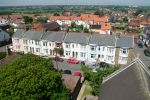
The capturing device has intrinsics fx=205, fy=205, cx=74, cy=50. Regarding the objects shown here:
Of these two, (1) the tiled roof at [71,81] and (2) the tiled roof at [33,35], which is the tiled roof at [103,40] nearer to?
(2) the tiled roof at [33,35]

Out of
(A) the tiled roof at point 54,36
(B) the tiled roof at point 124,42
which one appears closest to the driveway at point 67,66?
(A) the tiled roof at point 54,36

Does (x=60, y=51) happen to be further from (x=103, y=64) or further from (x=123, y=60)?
(x=123, y=60)

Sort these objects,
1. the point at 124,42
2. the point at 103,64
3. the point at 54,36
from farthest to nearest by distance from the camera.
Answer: the point at 54,36 < the point at 124,42 < the point at 103,64

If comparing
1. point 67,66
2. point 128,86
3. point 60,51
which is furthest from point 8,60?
point 128,86

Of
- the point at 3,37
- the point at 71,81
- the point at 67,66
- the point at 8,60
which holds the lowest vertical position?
the point at 67,66

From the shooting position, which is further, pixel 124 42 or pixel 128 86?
pixel 124 42

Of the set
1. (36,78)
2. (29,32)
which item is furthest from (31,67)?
(29,32)

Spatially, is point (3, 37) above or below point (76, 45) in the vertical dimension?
below
